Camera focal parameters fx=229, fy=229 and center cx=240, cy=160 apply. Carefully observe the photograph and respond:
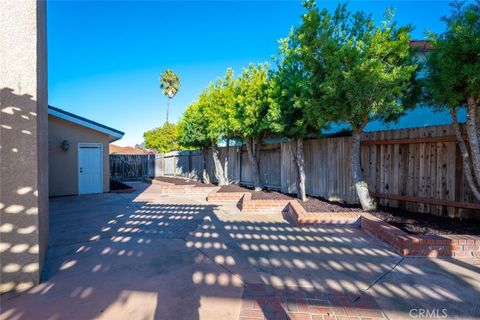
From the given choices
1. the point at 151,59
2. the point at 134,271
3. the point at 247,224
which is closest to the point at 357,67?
the point at 247,224

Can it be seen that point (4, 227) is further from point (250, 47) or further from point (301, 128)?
point (250, 47)

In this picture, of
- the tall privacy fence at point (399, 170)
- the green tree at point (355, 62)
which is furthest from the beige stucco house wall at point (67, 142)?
the green tree at point (355, 62)

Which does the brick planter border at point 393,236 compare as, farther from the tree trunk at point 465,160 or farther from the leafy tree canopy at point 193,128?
the leafy tree canopy at point 193,128

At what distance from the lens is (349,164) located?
6270 mm

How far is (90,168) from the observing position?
1025 cm

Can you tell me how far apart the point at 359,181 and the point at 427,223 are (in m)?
1.52

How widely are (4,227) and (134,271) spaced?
1.54 m

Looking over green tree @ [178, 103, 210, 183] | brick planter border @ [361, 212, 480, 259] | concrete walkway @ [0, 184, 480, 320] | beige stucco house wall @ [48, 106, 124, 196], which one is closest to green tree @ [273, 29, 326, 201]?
concrete walkway @ [0, 184, 480, 320]

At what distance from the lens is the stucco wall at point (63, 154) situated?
30.6 feet

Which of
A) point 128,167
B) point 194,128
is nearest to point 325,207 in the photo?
point 194,128

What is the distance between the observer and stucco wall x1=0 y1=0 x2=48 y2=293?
2.62m

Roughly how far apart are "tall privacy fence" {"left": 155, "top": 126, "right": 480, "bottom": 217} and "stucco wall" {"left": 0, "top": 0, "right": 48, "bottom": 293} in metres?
6.51

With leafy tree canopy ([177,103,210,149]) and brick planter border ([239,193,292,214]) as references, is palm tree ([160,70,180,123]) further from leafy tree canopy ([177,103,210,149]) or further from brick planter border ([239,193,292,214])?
brick planter border ([239,193,292,214])

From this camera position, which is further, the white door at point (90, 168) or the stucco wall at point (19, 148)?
the white door at point (90, 168)
